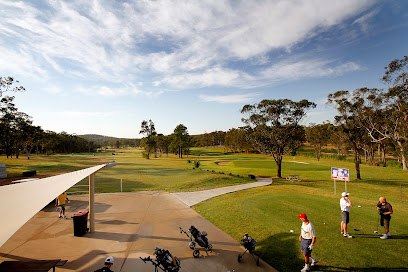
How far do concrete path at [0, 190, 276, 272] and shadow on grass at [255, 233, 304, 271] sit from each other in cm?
50

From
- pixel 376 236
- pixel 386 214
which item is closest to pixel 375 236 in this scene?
pixel 376 236

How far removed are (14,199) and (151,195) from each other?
43.9ft

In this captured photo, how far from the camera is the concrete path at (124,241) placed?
732 cm

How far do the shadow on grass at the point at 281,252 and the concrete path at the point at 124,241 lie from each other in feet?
1.64

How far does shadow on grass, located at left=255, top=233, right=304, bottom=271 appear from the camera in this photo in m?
7.41

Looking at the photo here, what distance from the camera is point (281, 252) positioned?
8.21 m

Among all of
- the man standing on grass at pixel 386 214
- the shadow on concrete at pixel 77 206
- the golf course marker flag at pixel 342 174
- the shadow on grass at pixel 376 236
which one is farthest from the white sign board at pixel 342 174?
the shadow on concrete at pixel 77 206

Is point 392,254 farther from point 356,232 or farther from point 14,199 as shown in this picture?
point 14,199

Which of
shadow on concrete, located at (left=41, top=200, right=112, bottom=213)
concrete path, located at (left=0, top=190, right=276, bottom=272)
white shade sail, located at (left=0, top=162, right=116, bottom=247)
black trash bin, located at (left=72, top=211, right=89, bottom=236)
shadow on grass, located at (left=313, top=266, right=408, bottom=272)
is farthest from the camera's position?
shadow on concrete, located at (left=41, top=200, right=112, bottom=213)

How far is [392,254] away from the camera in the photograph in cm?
779

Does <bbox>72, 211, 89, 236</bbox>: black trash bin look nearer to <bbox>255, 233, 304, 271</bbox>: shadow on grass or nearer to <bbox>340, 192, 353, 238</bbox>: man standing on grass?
<bbox>255, 233, 304, 271</bbox>: shadow on grass

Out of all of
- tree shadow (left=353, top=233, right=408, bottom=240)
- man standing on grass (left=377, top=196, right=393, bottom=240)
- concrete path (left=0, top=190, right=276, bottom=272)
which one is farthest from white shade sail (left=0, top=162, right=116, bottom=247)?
man standing on grass (left=377, top=196, right=393, bottom=240)

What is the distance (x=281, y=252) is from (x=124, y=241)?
6667 mm

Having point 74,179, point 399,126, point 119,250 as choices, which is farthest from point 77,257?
point 399,126
